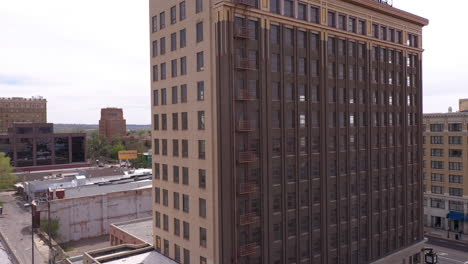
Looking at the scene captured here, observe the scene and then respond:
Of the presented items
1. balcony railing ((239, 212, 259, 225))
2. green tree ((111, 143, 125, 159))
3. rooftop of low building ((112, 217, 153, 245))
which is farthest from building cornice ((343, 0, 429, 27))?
green tree ((111, 143, 125, 159))

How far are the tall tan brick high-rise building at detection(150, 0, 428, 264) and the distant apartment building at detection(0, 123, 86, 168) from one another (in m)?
115

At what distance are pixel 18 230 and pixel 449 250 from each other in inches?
3578

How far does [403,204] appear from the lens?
188 feet

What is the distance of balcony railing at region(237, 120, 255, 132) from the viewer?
1453 inches

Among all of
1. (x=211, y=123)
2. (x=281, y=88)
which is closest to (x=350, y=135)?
(x=281, y=88)

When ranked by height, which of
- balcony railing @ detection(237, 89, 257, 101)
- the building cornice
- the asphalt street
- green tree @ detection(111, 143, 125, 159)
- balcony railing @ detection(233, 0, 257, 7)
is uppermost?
the building cornice

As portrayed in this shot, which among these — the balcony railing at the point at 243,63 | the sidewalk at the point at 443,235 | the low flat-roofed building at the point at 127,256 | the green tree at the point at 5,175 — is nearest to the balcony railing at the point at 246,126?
the balcony railing at the point at 243,63

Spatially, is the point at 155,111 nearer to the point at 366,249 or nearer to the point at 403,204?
the point at 366,249

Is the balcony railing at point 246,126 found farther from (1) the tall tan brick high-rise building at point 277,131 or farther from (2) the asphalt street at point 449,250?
(2) the asphalt street at point 449,250

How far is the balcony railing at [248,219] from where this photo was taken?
3728cm

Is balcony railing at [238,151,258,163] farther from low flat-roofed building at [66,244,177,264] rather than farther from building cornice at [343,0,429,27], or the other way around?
building cornice at [343,0,429,27]

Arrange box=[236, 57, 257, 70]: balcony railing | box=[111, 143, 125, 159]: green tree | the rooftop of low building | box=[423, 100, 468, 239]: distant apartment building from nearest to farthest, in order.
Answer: box=[236, 57, 257, 70]: balcony railing, the rooftop of low building, box=[423, 100, 468, 239]: distant apartment building, box=[111, 143, 125, 159]: green tree

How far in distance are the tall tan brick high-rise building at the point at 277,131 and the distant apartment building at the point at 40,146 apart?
11500 cm

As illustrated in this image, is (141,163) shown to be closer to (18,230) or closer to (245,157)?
(18,230)
